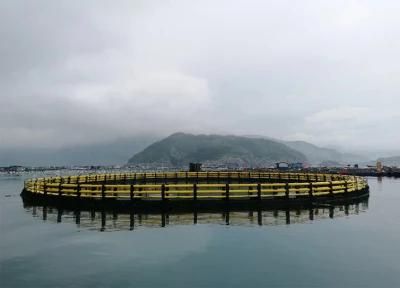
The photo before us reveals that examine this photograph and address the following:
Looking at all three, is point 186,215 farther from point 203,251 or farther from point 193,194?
point 203,251

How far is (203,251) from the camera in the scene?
16.5m

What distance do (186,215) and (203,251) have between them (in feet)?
32.8

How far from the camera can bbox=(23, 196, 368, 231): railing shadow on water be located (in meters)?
23.4

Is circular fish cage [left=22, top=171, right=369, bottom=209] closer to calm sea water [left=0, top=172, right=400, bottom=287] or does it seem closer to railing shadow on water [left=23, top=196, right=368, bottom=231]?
railing shadow on water [left=23, top=196, right=368, bottom=231]

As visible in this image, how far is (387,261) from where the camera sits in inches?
587

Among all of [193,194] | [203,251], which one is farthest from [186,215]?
[203,251]

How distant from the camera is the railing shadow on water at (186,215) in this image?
76.7ft

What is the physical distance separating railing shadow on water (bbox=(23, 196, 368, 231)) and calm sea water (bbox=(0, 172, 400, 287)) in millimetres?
123

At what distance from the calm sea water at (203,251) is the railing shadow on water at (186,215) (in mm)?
123

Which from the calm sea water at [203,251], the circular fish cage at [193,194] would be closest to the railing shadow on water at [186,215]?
the calm sea water at [203,251]

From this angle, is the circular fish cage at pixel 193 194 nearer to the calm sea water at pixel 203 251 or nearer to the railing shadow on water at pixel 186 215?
the railing shadow on water at pixel 186 215

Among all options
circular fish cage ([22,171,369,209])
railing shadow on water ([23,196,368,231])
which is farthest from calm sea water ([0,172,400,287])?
circular fish cage ([22,171,369,209])

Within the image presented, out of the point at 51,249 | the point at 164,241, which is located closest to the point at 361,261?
the point at 164,241

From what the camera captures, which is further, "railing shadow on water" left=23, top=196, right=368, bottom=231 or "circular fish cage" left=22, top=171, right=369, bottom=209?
"circular fish cage" left=22, top=171, right=369, bottom=209
